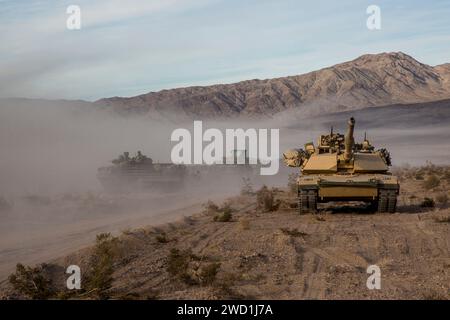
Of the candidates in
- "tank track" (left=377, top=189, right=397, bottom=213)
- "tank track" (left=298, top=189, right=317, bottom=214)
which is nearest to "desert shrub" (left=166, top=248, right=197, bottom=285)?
"tank track" (left=298, top=189, right=317, bottom=214)

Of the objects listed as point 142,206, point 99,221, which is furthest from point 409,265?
point 142,206

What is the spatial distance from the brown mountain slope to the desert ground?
92357 millimetres

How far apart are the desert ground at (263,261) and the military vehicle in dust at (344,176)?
0.53m

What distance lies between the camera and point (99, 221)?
21047 mm

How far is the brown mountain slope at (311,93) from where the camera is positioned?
110188 millimetres

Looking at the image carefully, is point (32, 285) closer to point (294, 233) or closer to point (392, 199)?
point (294, 233)

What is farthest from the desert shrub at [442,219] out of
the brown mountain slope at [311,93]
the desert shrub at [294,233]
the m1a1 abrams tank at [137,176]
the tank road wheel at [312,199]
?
the brown mountain slope at [311,93]

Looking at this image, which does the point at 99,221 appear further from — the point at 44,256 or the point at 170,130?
the point at 170,130

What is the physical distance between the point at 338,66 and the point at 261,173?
273 ft

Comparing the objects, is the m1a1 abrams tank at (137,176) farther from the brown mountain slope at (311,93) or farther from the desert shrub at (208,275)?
the brown mountain slope at (311,93)

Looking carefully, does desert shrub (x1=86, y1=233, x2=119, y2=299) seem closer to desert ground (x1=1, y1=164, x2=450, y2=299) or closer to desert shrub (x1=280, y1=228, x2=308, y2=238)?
desert ground (x1=1, y1=164, x2=450, y2=299)

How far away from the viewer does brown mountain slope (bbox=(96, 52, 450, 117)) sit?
11019 cm

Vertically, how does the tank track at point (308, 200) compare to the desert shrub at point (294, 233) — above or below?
above

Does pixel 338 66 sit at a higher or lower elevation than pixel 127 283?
higher
